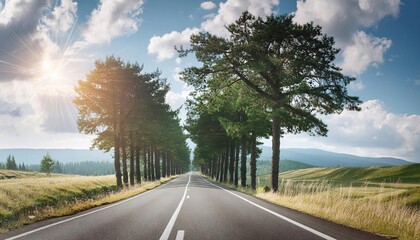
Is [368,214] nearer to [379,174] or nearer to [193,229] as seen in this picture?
[193,229]

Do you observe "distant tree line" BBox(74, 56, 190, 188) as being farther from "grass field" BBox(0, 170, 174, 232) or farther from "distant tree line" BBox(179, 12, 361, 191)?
"distant tree line" BBox(179, 12, 361, 191)

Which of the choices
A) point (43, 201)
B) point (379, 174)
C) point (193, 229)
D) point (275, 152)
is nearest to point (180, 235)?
point (193, 229)

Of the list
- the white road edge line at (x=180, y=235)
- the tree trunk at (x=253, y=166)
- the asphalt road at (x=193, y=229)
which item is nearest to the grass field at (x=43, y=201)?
the asphalt road at (x=193, y=229)

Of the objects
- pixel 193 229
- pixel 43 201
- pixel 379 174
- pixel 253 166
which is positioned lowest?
pixel 379 174

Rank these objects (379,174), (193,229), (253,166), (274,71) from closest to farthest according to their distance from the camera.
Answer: (193,229) → (274,71) → (253,166) → (379,174)

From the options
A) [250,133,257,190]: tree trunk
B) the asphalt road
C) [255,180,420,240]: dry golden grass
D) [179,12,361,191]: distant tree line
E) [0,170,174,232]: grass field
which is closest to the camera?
the asphalt road

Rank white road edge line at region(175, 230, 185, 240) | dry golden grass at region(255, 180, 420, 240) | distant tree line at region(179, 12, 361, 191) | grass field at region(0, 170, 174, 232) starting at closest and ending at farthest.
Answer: white road edge line at region(175, 230, 185, 240) → dry golden grass at region(255, 180, 420, 240) → grass field at region(0, 170, 174, 232) → distant tree line at region(179, 12, 361, 191)

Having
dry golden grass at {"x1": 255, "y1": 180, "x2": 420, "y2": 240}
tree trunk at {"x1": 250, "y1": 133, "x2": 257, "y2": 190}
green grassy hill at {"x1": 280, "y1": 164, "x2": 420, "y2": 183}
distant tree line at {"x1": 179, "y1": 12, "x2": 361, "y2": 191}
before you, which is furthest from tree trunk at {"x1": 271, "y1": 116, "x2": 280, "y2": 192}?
green grassy hill at {"x1": 280, "y1": 164, "x2": 420, "y2": 183}

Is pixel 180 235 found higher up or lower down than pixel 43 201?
higher up

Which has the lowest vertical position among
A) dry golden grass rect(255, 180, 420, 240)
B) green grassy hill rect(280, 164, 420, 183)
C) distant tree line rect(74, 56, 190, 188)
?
green grassy hill rect(280, 164, 420, 183)

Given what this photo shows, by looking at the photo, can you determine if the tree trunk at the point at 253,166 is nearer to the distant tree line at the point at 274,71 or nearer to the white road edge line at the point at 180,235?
the distant tree line at the point at 274,71

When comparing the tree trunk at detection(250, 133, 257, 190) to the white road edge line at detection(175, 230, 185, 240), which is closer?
the white road edge line at detection(175, 230, 185, 240)

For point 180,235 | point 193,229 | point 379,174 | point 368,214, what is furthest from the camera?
point 379,174

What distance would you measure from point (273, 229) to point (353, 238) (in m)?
1.90
